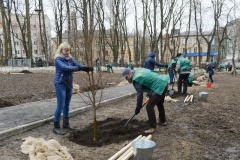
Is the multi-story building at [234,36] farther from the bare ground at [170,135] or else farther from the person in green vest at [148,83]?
the person in green vest at [148,83]

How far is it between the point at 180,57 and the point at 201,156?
279 inches

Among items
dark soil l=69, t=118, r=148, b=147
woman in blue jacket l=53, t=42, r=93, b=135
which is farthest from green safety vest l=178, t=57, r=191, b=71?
woman in blue jacket l=53, t=42, r=93, b=135

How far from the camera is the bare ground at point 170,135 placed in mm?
3998

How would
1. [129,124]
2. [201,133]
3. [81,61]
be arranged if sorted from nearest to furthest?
[81,61], [201,133], [129,124]

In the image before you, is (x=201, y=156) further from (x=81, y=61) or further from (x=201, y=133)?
(x=81, y=61)

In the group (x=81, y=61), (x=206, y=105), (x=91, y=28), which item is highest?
(x=91, y=28)

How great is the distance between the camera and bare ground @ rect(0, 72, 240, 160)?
4.00 meters

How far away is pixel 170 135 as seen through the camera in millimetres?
4945

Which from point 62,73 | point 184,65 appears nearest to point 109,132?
point 62,73

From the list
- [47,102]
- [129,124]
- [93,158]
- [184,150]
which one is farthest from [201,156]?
[47,102]

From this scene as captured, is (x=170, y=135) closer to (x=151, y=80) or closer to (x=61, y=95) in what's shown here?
(x=151, y=80)

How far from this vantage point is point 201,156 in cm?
390

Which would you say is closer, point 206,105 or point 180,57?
point 206,105

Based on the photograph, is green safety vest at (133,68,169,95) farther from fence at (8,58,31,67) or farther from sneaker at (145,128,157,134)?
fence at (8,58,31,67)
